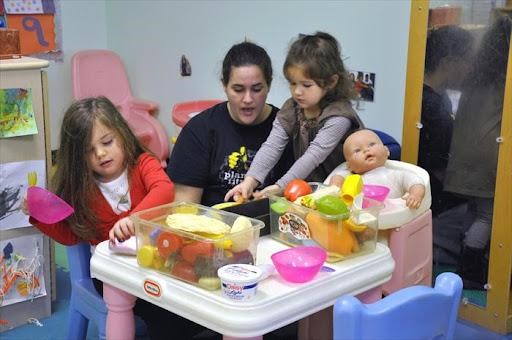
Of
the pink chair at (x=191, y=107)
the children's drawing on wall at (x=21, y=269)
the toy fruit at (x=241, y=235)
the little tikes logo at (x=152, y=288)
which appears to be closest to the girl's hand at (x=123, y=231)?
the little tikes logo at (x=152, y=288)

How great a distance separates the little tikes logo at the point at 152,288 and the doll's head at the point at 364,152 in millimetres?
674

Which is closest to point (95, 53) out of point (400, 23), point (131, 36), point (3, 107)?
point (131, 36)

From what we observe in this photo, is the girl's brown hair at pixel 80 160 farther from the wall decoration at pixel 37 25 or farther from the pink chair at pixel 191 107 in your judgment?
the wall decoration at pixel 37 25

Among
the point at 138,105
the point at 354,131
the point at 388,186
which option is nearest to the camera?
the point at 388,186

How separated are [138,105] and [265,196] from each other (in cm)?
234

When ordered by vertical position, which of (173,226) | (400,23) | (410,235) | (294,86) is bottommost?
(410,235)

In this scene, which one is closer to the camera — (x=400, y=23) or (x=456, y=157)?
(x=456, y=157)

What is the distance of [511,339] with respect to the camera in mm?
2051

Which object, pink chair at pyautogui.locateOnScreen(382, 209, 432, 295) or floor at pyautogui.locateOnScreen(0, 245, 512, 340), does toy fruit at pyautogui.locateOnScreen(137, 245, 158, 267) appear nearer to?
pink chair at pyautogui.locateOnScreen(382, 209, 432, 295)

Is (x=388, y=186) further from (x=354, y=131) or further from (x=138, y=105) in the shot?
(x=138, y=105)

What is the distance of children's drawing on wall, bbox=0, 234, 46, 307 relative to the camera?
2.11 m

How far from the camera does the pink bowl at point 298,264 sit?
1159 mm

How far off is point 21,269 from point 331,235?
4.30 feet

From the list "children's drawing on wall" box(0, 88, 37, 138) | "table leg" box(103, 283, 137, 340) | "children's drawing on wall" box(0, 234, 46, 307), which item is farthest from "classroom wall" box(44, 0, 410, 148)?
"table leg" box(103, 283, 137, 340)
